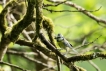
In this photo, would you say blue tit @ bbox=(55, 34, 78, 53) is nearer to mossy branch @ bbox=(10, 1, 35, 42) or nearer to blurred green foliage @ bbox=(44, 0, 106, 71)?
mossy branch @ bbox=(10, 1, 35, 42)

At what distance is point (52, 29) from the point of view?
158 centimetres

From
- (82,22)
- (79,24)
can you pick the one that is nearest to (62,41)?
(79,24)

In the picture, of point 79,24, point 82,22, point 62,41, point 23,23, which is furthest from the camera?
point 82,22

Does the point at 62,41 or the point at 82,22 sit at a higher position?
the point at 82,22

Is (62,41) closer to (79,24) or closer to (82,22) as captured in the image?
(79,24)

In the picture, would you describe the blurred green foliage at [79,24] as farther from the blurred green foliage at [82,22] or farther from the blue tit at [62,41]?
the blue tit at [62,41]

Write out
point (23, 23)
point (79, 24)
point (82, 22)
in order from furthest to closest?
point (82, 22) → point (79, 24) → point (23, 23)

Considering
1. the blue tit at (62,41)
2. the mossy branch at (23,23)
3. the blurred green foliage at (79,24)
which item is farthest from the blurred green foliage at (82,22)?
the mossy branch at (23,23)

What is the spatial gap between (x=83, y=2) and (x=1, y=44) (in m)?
1.75

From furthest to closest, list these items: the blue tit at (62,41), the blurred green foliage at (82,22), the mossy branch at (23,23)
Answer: the blurred green foliage at (82,22), the blue tit at (62,41), the mossy branch at (23,23)

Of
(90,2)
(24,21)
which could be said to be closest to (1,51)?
(24,21)

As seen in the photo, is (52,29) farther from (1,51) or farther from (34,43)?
(1,51)

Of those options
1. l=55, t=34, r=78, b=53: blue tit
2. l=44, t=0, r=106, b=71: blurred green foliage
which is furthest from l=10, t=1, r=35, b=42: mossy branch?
l=44, t=0, r=106, b=71: blurred green foliage

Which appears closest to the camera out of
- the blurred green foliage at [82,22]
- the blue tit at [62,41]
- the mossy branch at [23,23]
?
the mossy branch at [23,23]
